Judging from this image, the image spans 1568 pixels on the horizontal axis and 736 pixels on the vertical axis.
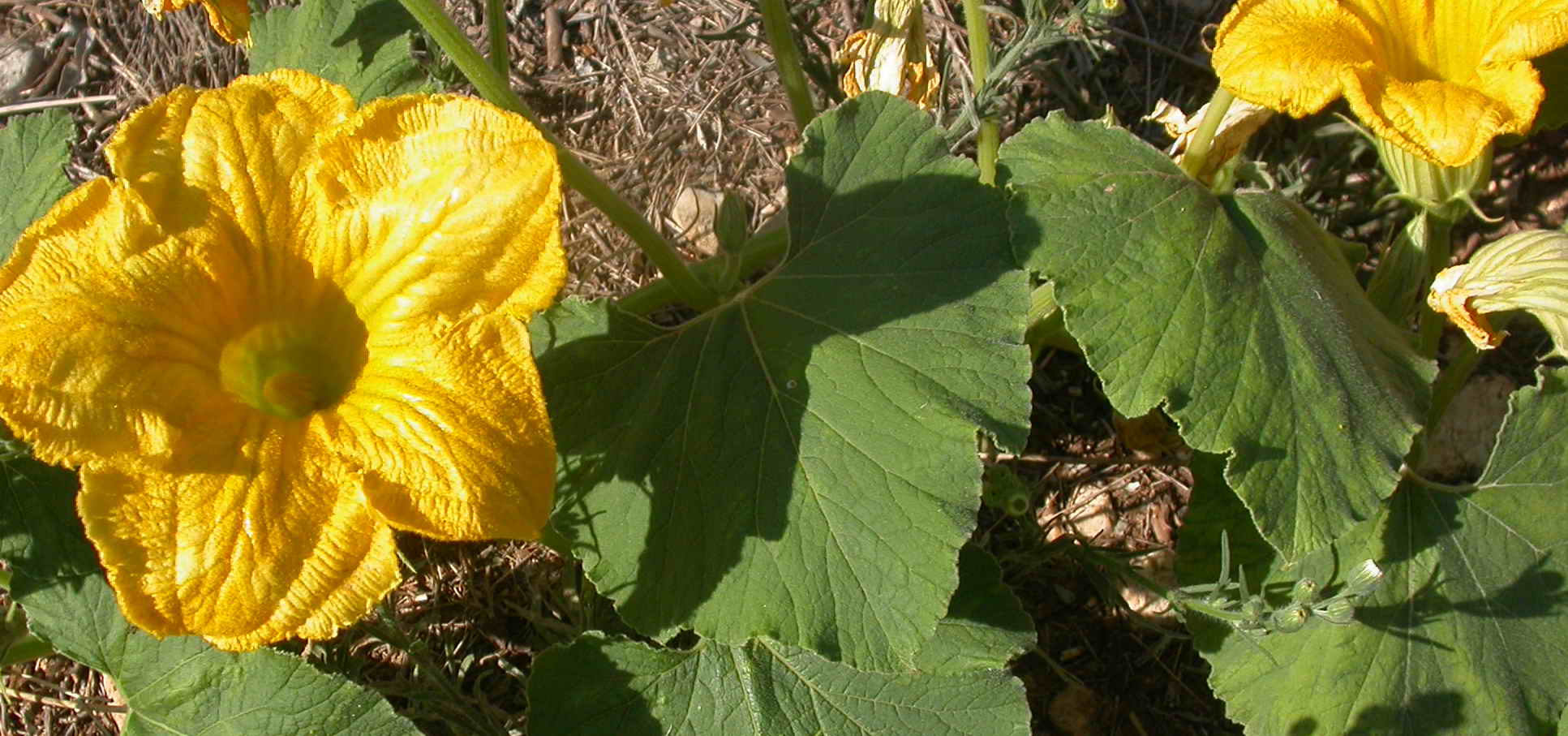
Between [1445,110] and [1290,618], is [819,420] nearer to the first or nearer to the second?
[1290,618]

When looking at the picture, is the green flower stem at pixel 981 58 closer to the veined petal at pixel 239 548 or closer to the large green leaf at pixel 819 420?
the large green leaf at pixel 819 420

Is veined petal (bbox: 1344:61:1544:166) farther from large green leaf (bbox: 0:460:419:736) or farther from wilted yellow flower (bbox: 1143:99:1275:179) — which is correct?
large green leaf (bbox: 0:460:419:736)

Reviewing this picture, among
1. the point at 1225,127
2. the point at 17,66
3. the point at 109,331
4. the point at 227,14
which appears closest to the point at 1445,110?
the point at 1225,127

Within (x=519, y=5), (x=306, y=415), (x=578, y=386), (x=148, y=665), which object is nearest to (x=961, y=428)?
(x=578, y=386)

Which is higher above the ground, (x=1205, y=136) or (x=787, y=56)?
(x=787, y=56)

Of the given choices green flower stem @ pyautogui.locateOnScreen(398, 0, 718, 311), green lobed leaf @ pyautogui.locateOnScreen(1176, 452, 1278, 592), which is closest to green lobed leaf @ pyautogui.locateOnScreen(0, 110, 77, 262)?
green flower stem @ pyautogui.locateOnScreen(398, 0, 718, 311)

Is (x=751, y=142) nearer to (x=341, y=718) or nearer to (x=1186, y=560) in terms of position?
(x=1186, y=560)
